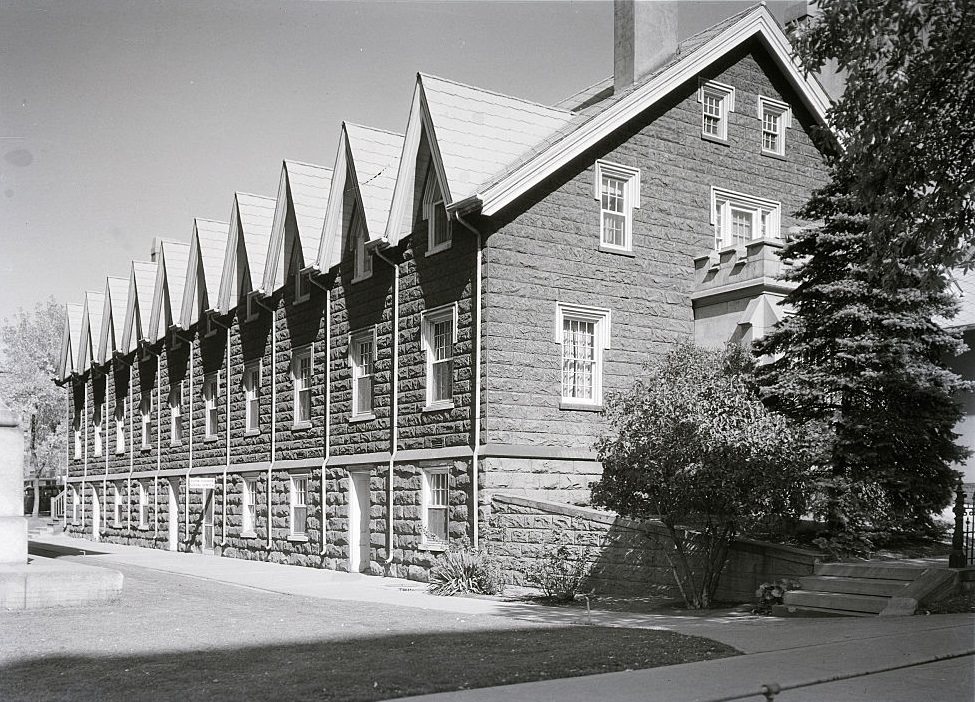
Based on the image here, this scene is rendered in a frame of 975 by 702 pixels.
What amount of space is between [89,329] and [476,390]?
34.6 metres

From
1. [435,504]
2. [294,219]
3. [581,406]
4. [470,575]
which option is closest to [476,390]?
[581,406]

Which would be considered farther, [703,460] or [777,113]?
[777,113]

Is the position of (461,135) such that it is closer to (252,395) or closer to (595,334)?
(595,334)

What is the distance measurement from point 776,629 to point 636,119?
13861 mm

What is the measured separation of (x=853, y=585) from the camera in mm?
15680

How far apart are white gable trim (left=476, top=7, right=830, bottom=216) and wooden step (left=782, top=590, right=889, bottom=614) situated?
974 cm

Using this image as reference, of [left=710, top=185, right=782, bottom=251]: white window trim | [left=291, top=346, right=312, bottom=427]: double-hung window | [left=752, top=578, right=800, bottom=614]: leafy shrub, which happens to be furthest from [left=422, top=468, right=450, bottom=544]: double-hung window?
[left=752, top=578, right=800, bottom=614]: leafy shrub

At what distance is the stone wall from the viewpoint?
17.3 m

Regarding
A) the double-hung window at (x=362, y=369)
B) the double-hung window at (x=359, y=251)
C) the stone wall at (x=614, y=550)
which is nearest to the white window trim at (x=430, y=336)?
the double-hung window at (x=362, y=369)

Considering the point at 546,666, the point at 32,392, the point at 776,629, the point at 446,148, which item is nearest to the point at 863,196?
the point at 776,629

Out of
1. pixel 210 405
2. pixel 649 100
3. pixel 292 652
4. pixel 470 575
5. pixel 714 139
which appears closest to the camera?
pixel 292 652

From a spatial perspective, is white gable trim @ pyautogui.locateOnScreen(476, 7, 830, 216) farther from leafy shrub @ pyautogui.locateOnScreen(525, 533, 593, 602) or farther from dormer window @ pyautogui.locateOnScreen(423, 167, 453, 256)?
leafy shrub @ pyautogui.locateOnScreen(525, 533, 593, 602)

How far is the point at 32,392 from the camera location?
6900 centimetres

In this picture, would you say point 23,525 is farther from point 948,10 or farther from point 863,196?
point 948,10
